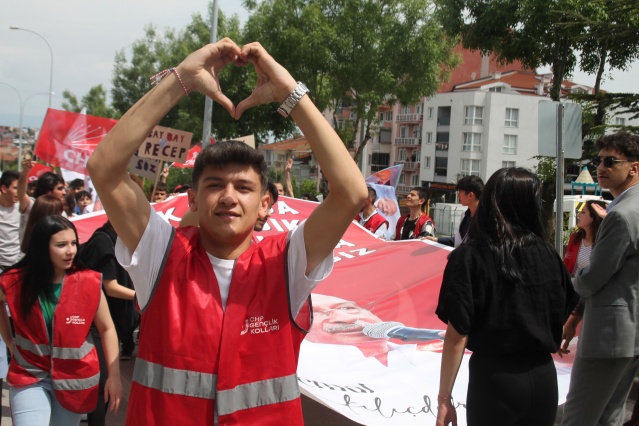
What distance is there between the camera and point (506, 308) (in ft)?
10.9

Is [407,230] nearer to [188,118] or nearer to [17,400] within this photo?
[17,400]

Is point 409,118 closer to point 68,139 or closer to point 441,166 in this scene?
point 441,166

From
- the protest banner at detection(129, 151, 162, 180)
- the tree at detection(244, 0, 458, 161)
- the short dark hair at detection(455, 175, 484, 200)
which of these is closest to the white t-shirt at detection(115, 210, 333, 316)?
the short dark hair at detection(455, 175, 484, 200)

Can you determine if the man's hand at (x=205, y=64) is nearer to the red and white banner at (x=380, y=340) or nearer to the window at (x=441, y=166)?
the red and white banner at (x=380, y=340)

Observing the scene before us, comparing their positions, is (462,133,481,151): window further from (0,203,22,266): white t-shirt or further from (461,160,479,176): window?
(0,203,22,266): white t-shirt

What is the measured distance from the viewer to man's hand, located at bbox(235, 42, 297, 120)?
224 centimetres

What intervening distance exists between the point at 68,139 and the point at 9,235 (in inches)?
261

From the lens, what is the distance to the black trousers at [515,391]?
327 cm

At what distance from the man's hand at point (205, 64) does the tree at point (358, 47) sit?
2275 centimetres

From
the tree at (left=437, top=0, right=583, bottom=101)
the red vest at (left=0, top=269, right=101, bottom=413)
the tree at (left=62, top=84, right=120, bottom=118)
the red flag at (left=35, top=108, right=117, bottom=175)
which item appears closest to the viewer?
the red vest at (left=0, top=269, right=101, bottom=413)

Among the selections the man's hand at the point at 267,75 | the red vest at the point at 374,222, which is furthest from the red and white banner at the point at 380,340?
the man's hand at the point at 267,75

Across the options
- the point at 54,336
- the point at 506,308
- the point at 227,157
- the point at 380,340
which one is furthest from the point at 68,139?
the point at 227,157

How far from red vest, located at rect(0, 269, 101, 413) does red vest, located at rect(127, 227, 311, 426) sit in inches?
68.5

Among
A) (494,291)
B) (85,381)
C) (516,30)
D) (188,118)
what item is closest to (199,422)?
(494,291)
